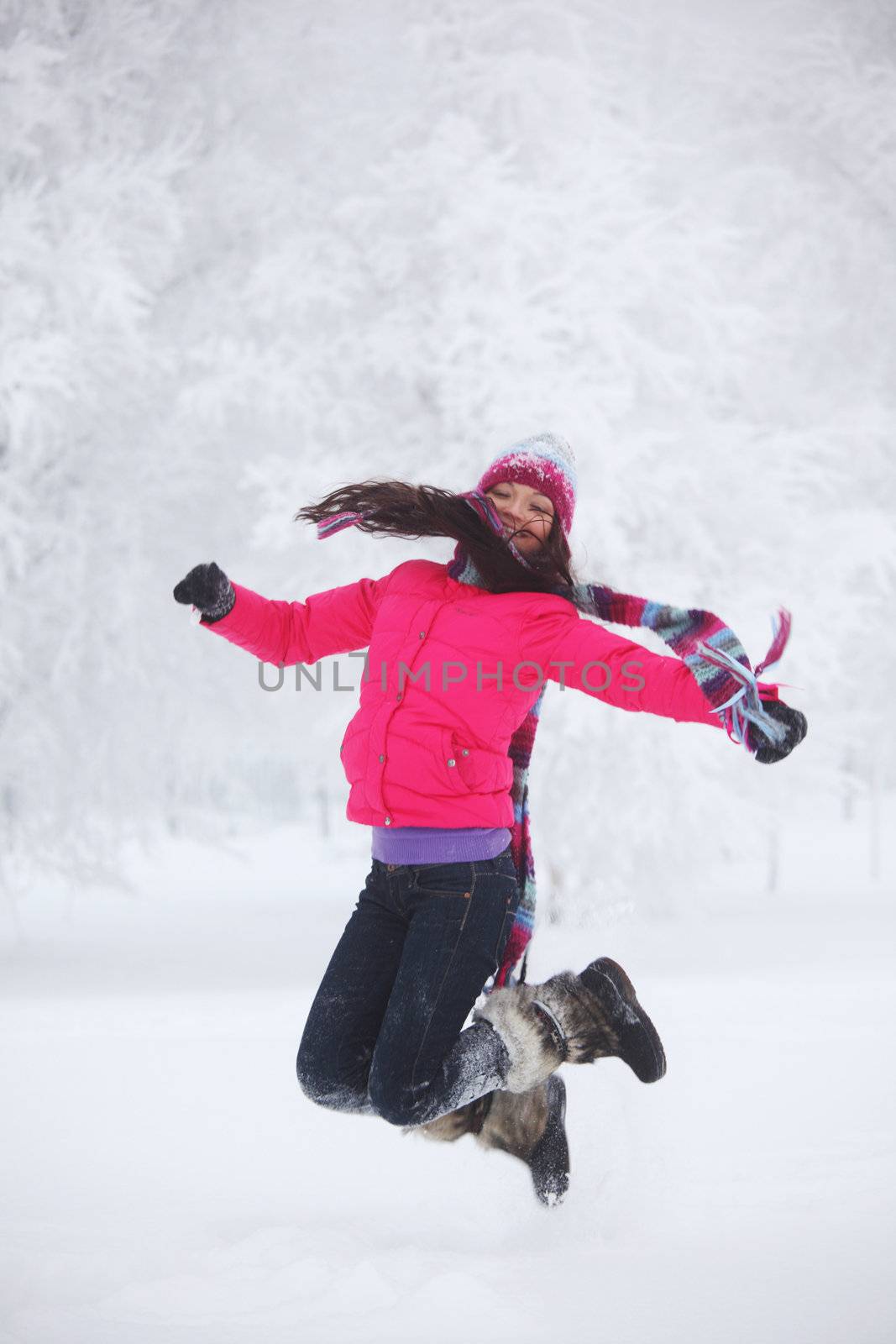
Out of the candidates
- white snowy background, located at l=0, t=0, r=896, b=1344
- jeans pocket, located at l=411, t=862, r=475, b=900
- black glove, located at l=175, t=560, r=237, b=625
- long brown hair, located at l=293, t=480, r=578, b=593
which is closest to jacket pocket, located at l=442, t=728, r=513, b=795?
jeans pocket, located at l=411, t=862, r=475, b=900

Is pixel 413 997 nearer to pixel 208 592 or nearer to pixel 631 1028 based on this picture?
pixel 631 1028

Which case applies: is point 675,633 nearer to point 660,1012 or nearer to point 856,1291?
point 856,1291

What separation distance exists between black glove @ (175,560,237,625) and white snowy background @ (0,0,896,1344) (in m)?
2.02

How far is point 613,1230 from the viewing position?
2.29 m

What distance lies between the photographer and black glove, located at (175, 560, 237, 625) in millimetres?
2281

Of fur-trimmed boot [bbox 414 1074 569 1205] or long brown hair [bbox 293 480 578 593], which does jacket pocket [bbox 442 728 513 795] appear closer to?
long brown hair [bbox 293 480 578 593]

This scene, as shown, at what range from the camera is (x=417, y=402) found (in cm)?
752

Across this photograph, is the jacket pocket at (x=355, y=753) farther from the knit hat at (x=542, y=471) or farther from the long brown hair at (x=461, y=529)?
the knit hat at (x=542, y=471)

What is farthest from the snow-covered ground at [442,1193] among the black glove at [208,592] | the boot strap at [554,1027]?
the black glove at [208,592]

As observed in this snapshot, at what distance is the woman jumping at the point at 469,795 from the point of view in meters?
2.12

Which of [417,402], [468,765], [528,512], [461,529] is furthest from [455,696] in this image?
[417,402]

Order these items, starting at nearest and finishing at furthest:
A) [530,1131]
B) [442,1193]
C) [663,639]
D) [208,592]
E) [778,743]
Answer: [778,743] → [663,639] → [208,592] → [530,1131] → [442,1193]

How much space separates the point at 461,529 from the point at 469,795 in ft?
1.96

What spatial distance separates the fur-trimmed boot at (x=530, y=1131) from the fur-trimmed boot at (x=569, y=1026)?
0.09 meters
